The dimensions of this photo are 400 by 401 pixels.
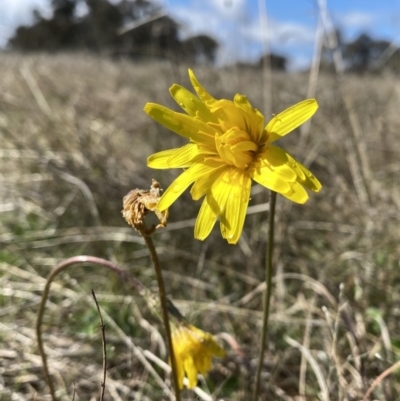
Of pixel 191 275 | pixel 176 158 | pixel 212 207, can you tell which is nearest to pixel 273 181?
pixel 212 207

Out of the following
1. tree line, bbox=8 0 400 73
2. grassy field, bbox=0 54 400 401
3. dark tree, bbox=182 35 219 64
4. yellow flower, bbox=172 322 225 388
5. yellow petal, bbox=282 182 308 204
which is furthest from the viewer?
dark tree, bbox=182 35 219 64

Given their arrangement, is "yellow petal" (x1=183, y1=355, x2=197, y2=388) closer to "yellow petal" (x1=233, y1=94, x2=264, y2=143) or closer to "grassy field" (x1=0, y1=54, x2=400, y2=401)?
"grassy field" (x1=0, y1=54, x2=400, y2=401)

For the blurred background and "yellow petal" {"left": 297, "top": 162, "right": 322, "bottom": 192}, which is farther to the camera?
the blurred background

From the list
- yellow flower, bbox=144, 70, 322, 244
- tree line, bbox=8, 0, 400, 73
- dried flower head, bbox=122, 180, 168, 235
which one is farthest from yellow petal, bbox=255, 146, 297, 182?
tree line, bbox=8, 0, 400, 73

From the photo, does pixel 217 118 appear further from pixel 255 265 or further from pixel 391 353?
pixel 255 265

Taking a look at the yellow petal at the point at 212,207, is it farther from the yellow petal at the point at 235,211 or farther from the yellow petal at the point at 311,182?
the yellow petal at the point at 311,182

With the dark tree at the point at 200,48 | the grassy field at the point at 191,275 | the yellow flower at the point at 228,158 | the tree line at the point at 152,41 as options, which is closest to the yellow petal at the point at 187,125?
the yellow flower at the point at 228,158

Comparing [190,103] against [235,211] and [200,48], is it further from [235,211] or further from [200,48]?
[200,48]

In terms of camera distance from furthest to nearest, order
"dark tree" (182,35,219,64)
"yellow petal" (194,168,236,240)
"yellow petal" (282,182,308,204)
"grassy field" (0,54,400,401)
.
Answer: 1. "dark tree" (182,35,219,64)
2. "grassy field" (0,54,400,401)
3. "yellow petal" (194,168,236,240)
4. "yellow petal" (282,182,308,204)
